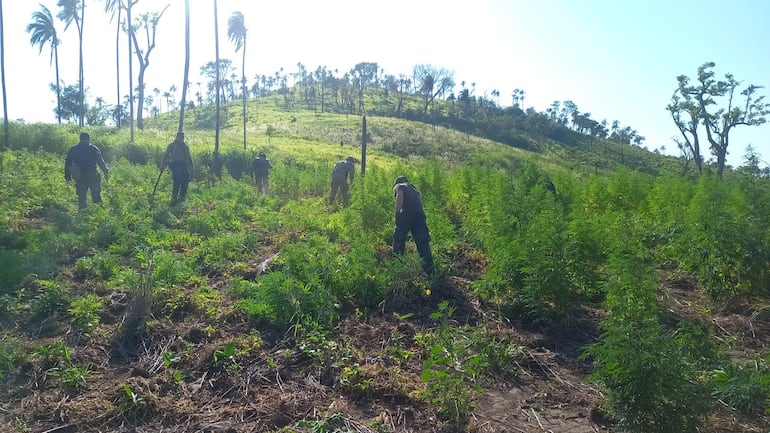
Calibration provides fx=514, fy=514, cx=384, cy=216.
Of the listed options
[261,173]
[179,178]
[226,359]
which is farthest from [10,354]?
[261,173]

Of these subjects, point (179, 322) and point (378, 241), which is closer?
point (179, 322)

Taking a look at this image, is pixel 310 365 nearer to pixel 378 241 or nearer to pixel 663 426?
pixel 663 426

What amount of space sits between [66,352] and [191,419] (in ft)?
5.25

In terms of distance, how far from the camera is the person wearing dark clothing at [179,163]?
13.1 m

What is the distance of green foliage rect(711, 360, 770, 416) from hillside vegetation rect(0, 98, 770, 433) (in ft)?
0.06

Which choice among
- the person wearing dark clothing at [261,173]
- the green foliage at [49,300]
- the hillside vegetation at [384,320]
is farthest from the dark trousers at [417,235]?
the person wearing dark clothing at [261,173]

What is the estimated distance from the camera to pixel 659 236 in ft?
32.4

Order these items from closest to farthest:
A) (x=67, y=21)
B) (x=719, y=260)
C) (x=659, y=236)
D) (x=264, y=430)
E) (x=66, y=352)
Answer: (x=264, y=430), (x=66, y=352), (x=719, y=260), (x=659, y=236), (x=67, y=21)

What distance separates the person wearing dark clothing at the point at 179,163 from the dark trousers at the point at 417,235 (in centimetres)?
741

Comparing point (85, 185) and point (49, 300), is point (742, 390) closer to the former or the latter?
point (49, 300)

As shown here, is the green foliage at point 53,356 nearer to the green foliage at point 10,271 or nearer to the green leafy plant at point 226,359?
the green leafy plant at point 226,359

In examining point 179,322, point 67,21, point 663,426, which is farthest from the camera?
point 67,21

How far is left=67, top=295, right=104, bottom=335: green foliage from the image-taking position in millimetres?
5652

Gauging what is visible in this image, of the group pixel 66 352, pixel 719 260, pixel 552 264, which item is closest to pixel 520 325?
pixel 552 264
